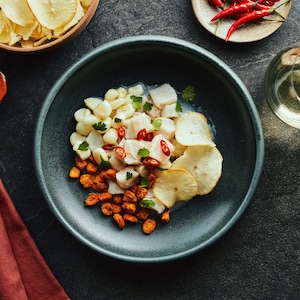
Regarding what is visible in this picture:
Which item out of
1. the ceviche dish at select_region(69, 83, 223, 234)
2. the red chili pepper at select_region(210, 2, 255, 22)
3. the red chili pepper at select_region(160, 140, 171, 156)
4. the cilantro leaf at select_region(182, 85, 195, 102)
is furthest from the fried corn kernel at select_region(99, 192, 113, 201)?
the red chili pepper at select_region(210, 2, 255, 22)

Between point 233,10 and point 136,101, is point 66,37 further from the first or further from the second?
point 233,10

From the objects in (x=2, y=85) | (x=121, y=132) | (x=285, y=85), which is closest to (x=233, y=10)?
(x=285, y=85)

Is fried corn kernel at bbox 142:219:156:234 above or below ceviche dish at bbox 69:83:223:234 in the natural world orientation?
below

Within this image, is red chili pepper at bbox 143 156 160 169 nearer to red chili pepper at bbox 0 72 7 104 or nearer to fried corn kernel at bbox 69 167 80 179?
fried corn kernel at bbox 69 167 80 179

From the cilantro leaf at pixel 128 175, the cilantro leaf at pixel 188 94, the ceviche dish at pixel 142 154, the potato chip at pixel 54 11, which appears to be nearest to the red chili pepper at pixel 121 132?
the ceviche dish at pixel 142 154

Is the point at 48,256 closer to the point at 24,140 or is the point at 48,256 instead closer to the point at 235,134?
the point at 24,140

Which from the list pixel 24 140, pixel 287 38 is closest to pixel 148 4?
pixel 287 38

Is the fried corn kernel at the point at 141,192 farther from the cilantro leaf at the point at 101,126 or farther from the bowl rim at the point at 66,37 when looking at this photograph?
the bowl rim at the point at 66,37
